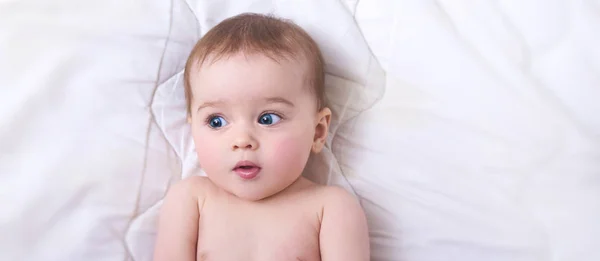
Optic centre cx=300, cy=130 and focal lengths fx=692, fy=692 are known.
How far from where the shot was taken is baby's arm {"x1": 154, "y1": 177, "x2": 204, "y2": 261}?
1.04 m

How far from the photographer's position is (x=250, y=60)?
1.01 meters

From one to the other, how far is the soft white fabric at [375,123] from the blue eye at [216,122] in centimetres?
12

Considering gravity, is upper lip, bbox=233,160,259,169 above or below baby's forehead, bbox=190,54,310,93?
below

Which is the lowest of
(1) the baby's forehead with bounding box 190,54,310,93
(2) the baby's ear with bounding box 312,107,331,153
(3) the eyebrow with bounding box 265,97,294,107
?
(2) the baby's ear with bounding box 312,107,331,153

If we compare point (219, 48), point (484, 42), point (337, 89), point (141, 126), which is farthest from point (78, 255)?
point (484, 42)

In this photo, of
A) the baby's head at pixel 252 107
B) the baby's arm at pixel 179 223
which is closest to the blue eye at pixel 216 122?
the baby's head at pixel 252 107

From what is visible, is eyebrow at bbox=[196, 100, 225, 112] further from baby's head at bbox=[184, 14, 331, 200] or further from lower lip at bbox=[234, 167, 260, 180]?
lower lip at bbox=[234, 167, 260, 180]

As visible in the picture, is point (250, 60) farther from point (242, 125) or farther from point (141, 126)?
point (141, 126)

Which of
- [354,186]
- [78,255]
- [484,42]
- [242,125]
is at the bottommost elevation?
[78,255]

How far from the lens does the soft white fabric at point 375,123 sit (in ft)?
3.33

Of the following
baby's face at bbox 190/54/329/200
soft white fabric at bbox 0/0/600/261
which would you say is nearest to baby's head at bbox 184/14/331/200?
baby's face at bbox 190/54/329/200

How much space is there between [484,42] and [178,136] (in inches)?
20.4

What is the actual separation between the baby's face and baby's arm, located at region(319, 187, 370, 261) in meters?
0.08

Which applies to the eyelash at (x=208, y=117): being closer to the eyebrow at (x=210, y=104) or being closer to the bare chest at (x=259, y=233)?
the eyebrow at (x=210, y=104)
